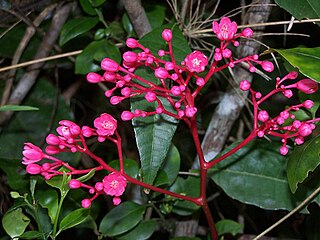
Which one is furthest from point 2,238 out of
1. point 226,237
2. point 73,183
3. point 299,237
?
point 299,237

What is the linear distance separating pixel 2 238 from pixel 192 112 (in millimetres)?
666

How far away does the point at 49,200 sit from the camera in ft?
4.36

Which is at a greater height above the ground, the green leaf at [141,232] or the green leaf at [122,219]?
the green leaf at [122,219]

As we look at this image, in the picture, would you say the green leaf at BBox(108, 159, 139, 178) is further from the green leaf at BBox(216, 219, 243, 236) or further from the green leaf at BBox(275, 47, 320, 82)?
the green leaf at BBox(275, 47, 320, 82)

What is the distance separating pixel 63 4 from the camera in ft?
5.80

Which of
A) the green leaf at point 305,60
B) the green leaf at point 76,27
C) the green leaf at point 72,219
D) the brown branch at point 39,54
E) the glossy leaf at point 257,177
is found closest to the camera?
the green leaf at point 305,60

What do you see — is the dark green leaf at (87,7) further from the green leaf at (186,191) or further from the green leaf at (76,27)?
the green leaf at (186,191)

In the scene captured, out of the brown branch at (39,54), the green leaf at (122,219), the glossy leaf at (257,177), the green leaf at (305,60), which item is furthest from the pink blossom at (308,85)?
the brown branch at (39,54)

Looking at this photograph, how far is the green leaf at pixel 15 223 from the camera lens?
125 centimetres

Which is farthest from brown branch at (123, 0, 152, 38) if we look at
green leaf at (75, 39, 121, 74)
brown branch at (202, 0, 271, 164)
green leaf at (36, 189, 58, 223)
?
green leaf at (36, 189, 58, 223)

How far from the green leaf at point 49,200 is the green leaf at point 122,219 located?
0.59ft

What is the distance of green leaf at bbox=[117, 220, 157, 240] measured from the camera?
148 cm

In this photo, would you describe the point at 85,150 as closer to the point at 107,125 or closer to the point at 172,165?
the point at 107,125

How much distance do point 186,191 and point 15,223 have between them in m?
0.46
